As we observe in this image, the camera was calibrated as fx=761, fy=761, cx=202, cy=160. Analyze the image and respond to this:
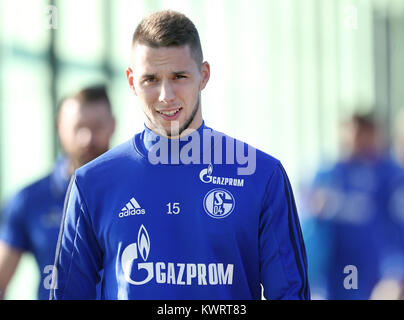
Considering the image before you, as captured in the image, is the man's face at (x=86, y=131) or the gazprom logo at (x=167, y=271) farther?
the man's face at (x=86, y=131)

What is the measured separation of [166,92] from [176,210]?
0.35 metres

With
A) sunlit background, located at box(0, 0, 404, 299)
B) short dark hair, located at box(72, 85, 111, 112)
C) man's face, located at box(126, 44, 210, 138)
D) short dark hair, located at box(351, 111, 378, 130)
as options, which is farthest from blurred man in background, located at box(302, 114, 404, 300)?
man's face, located at box(126, 44, 210, 138)

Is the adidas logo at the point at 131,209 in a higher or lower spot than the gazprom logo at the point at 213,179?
lower

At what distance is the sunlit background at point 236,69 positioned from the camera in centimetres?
447

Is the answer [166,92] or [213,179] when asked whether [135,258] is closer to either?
[213,179]

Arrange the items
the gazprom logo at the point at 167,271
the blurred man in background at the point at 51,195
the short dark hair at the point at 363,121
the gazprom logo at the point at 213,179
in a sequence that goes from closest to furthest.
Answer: the gazprom logo at the point at 167,271 → the gazprom logo at the point at 213,179 → the blurred man in background at the point at 51,195 → the short dark hair at the point at 363,121

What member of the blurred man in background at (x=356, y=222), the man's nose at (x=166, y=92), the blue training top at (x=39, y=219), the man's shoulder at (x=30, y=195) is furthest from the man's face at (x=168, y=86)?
the blurred man in background at (x=356, y=222)

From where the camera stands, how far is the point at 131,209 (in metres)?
2.24

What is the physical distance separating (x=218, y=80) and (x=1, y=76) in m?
1.48

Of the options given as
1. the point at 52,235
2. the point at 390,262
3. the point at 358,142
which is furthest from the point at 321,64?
the point at 52,235

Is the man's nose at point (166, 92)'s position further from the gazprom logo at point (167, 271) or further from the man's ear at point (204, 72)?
the gazprom logo at point (167, 271)

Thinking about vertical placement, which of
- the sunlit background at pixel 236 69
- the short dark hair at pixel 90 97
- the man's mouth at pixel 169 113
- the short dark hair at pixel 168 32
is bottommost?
the man's mouth at pixel 169 113

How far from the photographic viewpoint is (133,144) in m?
2.34

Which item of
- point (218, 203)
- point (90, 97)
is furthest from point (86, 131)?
point (218, 203)
